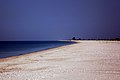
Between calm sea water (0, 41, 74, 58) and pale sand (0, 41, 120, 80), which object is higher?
pale sand (0, 41, 120, 80)

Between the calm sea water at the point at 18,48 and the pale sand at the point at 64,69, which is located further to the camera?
the calm sea water at the point at 18,48

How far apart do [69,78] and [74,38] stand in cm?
16239

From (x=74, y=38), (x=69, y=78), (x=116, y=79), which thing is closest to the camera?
(x=116, y=79)

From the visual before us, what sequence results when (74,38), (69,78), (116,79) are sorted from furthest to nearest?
1. (74,38)
2. (69,78)
3. (116,79)

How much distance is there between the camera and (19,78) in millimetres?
11242

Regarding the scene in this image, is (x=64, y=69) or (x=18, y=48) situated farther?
(x=18, y=48)

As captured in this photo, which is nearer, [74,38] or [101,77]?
[101,77]

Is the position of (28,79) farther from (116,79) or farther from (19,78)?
(116,79)

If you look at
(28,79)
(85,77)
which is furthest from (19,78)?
(85,77)

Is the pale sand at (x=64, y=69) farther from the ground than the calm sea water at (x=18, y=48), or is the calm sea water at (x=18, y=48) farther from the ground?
the pale sand at (x=64, y=69)

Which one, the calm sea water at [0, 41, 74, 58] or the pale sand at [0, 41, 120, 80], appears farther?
the calm sea water at [0, 41, 74, 58]

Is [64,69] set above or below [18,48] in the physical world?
above

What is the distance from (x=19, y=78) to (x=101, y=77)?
161 inches

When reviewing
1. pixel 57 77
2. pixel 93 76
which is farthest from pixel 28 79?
pixel 93 76
